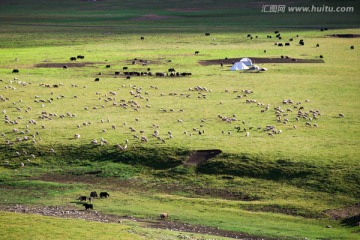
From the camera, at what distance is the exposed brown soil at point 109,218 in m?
28.1

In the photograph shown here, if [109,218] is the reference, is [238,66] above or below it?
above

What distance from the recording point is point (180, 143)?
38.1 meters

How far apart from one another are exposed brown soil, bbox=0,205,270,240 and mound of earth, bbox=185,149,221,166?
22.5 feet

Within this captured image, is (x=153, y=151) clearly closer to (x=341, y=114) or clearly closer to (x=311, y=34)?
(x=341, y=114)

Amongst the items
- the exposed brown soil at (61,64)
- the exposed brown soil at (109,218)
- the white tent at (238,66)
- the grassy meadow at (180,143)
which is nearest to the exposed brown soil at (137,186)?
the grassy meadow at (180,143)

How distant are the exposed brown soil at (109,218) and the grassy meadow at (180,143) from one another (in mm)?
418

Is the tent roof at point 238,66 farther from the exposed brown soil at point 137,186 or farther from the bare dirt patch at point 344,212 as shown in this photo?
the bare dirt patch at point 344,212

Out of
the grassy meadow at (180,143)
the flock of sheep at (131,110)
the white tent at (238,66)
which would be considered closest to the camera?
the grassy meadow at (180,143)

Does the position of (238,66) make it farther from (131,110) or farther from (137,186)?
(137,186)

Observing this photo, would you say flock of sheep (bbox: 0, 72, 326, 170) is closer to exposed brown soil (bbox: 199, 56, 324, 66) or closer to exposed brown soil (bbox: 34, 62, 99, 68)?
exposed brown soil (bbox: 34, 62, 99, 68)

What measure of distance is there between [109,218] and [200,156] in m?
8.29

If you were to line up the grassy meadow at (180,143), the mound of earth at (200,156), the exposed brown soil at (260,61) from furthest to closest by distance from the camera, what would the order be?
the exposed brown soil at (260,61) → the mound of earth at (200,156) → the grassy meadow at (180,143)

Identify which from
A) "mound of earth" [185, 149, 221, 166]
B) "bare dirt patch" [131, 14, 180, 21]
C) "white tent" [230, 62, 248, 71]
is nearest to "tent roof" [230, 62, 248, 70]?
"white tent" [230, 62, 248, 71]

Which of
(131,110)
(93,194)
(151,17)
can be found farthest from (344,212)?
(151,17)
